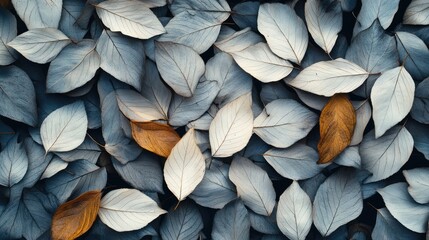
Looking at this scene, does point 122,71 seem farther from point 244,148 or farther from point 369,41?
point 369,41

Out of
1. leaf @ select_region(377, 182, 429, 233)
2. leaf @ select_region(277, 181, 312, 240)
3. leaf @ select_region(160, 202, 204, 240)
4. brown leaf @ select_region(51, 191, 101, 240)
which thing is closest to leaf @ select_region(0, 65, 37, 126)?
brown leaf @ select_region(51, 191, 101, 240)

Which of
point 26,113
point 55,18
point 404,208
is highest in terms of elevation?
point 55,18

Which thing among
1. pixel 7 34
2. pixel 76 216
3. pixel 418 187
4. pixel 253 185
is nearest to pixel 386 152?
pixel 418 187

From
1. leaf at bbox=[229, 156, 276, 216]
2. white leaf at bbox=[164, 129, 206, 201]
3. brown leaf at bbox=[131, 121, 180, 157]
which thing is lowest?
leaf at bbox=[229, 156, 276, 216]

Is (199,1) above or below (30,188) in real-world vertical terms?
above

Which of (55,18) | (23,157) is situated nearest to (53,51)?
(55,18)

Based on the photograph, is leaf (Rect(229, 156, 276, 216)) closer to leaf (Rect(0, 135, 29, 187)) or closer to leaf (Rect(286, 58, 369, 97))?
leaf (Rect(286, 58, 369, 97))

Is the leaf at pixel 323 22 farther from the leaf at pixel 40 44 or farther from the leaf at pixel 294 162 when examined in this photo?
the leaf at pixel 40 44
